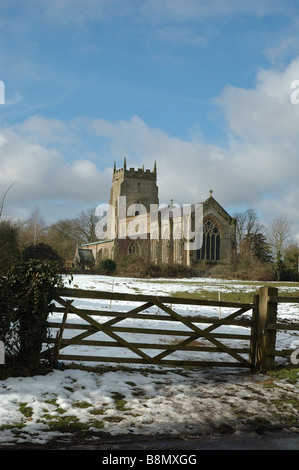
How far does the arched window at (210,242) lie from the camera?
59.6 metres

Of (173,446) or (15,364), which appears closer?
(173,446)

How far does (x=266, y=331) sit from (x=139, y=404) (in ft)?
11.0

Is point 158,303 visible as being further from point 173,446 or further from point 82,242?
point 82,242

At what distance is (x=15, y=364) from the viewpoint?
279 inches

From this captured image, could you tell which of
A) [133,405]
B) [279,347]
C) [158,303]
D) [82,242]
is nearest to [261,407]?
[133,405]

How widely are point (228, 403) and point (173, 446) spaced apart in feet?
5.95

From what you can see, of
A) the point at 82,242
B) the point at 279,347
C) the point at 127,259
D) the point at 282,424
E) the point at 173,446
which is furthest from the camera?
the point at 82,242

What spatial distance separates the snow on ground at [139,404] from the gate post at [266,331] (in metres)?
0.47

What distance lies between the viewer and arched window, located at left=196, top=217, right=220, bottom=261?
195ft

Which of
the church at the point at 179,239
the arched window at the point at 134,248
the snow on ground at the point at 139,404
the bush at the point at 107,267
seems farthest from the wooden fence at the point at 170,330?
the arched window at the point at 134,248

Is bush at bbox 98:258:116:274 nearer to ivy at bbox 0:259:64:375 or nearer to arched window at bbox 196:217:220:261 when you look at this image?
arched window at bbox 196:217:220:261

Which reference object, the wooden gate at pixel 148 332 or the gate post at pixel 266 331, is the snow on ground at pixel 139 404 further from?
the gate post at pixel 266 331

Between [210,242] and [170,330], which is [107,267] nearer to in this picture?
[210,242]


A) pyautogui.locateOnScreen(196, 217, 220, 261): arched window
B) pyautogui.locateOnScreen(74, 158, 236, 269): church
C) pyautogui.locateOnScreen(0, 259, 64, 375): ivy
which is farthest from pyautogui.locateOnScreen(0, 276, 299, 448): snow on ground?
pyautogui.locateOnScreen(196, 217, 220, 261): arched window
